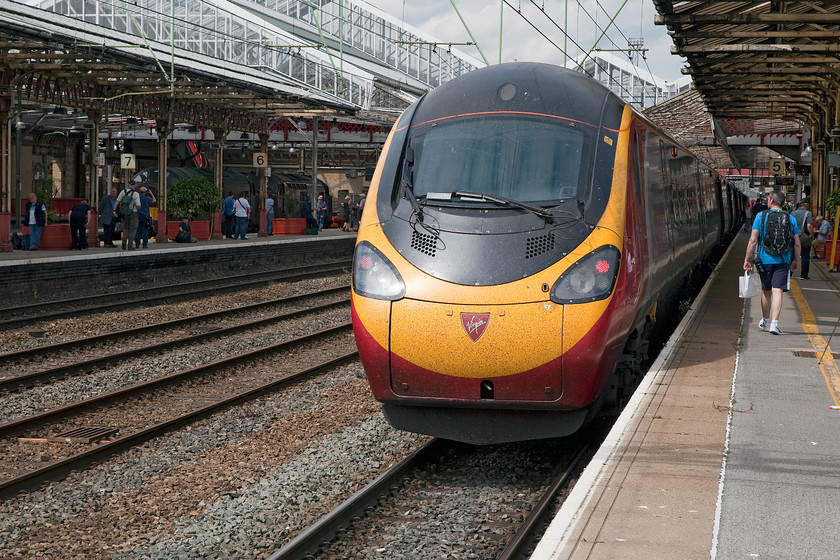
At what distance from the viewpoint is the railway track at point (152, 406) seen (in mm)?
7205

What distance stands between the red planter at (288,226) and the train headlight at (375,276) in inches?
1155

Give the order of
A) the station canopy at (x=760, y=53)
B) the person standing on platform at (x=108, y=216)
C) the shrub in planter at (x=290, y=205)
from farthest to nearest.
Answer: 1. the shrub in planter at (x=290, y=205)
2. the person standing on platform at (x=108, y=216)
3. the station canopy at (x=760, y=53)

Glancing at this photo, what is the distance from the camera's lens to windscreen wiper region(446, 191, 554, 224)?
6734 mm

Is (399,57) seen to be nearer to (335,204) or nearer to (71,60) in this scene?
(335,204)

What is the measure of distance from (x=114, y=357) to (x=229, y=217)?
829 inches

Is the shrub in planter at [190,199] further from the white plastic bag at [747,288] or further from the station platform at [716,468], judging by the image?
the station platform at [716,468]

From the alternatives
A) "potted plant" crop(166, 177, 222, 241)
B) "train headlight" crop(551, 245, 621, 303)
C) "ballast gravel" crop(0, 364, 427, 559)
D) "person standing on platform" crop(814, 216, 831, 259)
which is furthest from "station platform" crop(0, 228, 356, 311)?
"person standing on platform" crop(814, 216, 831, 259)

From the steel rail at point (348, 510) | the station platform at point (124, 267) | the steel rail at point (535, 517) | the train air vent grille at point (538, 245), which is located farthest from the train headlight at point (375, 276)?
the station platform at point (124, 267)

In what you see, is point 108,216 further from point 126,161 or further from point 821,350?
point 821,350

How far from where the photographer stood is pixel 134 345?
13055 mm

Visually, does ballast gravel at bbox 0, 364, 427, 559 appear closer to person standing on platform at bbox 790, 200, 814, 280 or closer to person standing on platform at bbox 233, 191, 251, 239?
person standing on platform at bbox 790, 200, 814, 280

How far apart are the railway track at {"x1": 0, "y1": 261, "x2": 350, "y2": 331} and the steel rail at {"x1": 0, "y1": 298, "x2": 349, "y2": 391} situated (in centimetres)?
280

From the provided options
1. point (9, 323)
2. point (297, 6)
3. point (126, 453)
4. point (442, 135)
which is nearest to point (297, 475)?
point (126, 453)

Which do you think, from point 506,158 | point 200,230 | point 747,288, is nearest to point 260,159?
point 200,230
